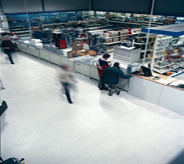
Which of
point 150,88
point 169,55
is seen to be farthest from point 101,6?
point 150,88

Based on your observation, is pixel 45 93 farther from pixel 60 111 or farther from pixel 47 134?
pixel 47 134

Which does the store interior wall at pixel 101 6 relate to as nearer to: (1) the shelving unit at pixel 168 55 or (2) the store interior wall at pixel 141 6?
(2) the store interior wall at pixel 141 6

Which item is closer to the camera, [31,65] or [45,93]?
[45,93]

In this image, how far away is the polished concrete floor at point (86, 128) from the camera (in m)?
3.51

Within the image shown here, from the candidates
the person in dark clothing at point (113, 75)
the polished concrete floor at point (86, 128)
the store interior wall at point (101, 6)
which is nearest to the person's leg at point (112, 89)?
the polished concrete floor at point (86, 128)

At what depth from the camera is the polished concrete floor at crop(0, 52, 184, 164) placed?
3.51 meters

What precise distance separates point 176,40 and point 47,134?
707 cm

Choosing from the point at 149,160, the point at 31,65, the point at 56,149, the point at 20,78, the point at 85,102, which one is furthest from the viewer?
the point at 31,65

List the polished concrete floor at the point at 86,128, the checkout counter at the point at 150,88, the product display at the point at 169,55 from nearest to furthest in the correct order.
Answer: the polished concrete floor at the point at 86,128
the checkout counter at the point at 150,88
the product display at the point at 169,55

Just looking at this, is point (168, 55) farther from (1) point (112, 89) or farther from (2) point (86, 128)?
(2) point (86, 128)

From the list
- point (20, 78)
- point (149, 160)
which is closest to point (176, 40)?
point (149, 160)

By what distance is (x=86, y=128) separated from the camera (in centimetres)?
429

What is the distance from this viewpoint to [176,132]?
411 centimetres

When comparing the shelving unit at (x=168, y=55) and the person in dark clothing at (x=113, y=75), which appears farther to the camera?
the shelving unit at (x=168, y=55)
